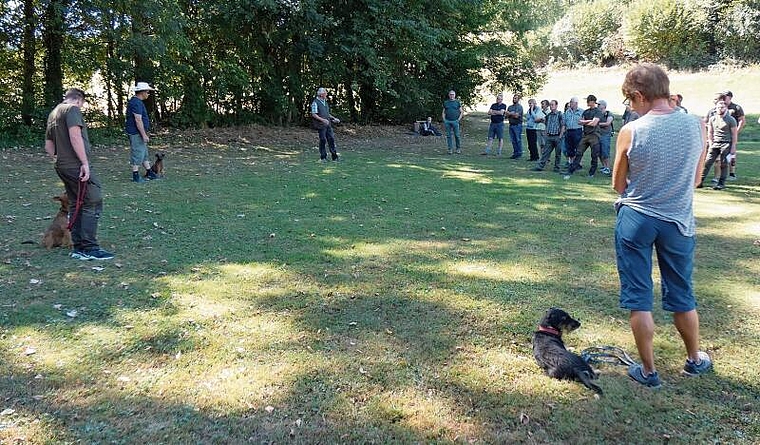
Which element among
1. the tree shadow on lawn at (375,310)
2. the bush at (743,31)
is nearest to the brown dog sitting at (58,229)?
the tree shadow on lawn at (375,310)

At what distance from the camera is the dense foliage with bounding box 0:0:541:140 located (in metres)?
14.3

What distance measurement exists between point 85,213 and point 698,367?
5550 millimetres

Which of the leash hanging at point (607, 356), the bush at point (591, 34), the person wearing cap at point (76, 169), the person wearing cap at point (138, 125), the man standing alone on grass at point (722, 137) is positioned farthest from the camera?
the bush at point (591, 34)

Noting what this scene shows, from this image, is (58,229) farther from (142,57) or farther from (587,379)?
(142,57)

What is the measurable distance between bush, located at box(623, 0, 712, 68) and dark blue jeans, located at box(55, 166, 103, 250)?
38652 mm

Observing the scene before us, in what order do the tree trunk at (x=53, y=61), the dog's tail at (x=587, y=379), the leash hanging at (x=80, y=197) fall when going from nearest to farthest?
the dog's tail at (x=587, y=379), the leash hanging at (x=80, y=197), the tree trunk at (x=53, y=61)

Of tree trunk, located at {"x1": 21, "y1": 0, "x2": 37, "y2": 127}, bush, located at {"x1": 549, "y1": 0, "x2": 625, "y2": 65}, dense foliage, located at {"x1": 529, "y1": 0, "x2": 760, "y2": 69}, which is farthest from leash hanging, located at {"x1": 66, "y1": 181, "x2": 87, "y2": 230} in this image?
bush, located at {"x1": 549, "y1": 0, "x2": 625, "y2": 65}

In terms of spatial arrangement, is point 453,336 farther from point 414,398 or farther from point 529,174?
point 529,174

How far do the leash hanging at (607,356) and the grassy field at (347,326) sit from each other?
0.34 ft

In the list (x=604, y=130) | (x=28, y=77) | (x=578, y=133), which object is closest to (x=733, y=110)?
(x=604, y=130)

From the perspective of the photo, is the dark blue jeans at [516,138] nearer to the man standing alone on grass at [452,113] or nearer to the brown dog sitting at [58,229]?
the man standing alone on grass at [452,113]

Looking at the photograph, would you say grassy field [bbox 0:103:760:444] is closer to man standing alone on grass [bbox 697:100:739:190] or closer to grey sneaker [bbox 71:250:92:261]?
grey sneaker [bbox 71:250:92:261]

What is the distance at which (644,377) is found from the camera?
3268mm

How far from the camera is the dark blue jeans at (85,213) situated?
218 inches
